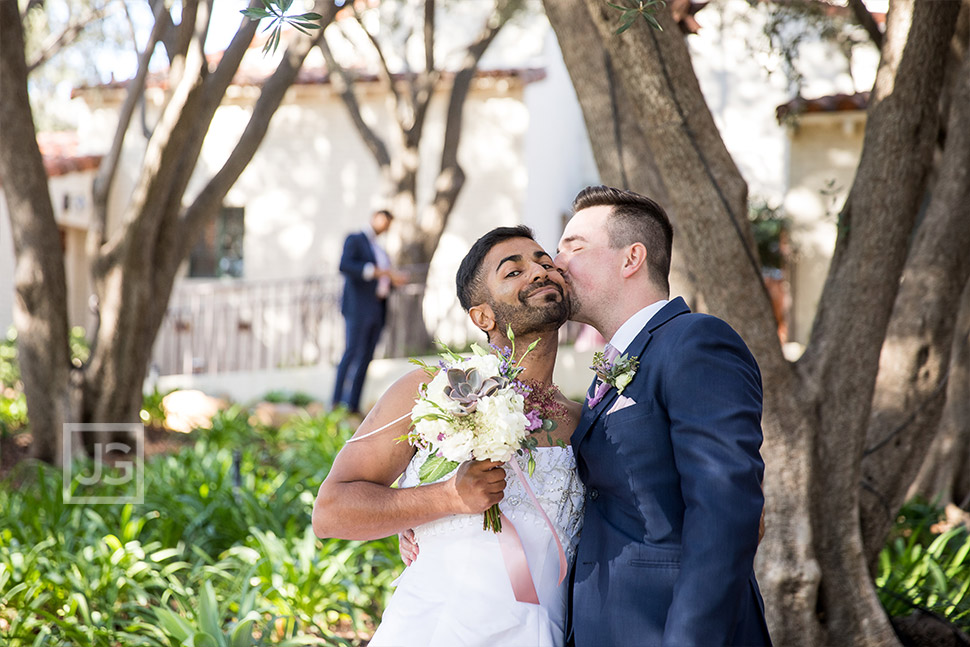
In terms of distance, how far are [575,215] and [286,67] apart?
5.69m

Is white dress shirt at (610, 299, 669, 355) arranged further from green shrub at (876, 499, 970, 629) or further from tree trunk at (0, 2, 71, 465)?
tree trunk at (0, 2, 71, 465)

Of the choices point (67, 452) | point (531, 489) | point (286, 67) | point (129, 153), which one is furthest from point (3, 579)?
point (129, 153)

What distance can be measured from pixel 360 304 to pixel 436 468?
783cm

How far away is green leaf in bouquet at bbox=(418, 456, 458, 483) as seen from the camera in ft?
8.18

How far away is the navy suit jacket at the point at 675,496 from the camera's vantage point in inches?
84.0

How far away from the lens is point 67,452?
7.97 m

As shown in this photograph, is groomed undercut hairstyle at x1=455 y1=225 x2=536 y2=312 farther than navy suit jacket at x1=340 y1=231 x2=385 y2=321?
No

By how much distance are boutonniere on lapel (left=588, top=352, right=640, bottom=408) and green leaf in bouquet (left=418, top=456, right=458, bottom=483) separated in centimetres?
44

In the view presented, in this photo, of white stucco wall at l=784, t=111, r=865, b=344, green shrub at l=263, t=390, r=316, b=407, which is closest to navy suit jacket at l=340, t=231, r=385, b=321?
green shrub at l=263, t=390, r=316, b=407

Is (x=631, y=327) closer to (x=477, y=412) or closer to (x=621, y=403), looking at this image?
(x=621, y=403)

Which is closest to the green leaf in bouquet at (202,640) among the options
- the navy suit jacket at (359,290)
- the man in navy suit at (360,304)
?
the man in navy suit at (360,304)
